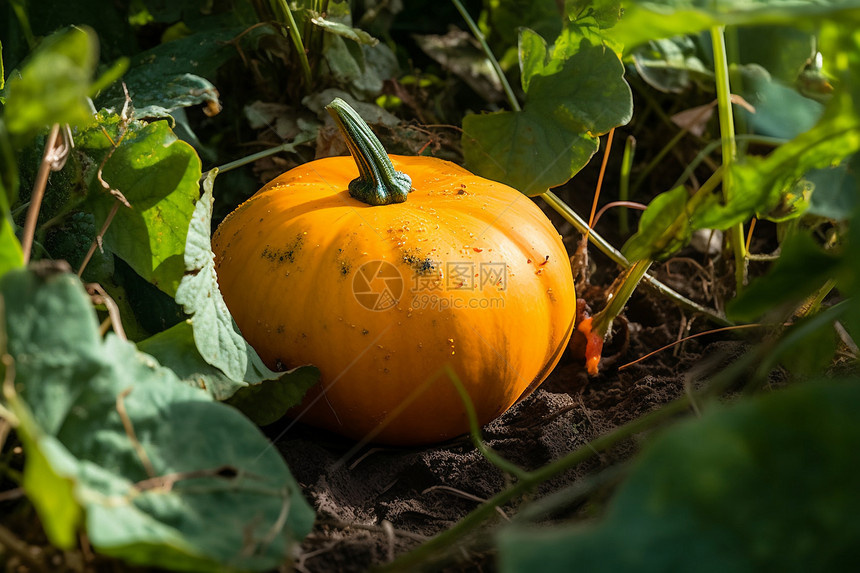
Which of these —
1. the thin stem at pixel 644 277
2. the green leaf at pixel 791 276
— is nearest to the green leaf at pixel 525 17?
the thin stem at pixel 644 277

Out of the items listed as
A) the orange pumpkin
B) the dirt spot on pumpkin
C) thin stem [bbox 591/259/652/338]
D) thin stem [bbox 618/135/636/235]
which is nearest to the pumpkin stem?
the orange pumpkin

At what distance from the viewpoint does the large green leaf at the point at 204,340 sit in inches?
41.8

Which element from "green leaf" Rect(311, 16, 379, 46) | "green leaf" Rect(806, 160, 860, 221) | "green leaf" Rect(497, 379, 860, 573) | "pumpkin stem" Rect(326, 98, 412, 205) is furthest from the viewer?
"green leaf" Rect(311, 16, 379, 46)

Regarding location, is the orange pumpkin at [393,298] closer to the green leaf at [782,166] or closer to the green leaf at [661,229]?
the green leaf at [661,229]

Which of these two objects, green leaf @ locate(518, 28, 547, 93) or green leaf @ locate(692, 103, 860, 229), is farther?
green leaf @ locate(518, 28, 547, 93)

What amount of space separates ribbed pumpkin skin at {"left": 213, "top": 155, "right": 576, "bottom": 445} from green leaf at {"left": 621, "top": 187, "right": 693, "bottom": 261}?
0.24m

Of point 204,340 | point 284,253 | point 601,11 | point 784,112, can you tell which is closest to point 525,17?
point 601,11

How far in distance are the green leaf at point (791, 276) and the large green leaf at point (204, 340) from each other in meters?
0.67

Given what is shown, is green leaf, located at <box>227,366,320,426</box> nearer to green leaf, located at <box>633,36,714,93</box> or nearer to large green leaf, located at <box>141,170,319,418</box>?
large green leaf, located at <box>141,170,319,418</box>

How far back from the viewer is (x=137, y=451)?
0.78 meters

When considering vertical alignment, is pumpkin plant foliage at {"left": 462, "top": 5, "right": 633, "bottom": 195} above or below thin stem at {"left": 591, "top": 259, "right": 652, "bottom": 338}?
above

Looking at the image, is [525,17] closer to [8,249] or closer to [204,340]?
[204,340]

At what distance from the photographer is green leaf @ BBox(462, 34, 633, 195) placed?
147 cm

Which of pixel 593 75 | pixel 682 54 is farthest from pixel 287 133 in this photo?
pixel 682 54
